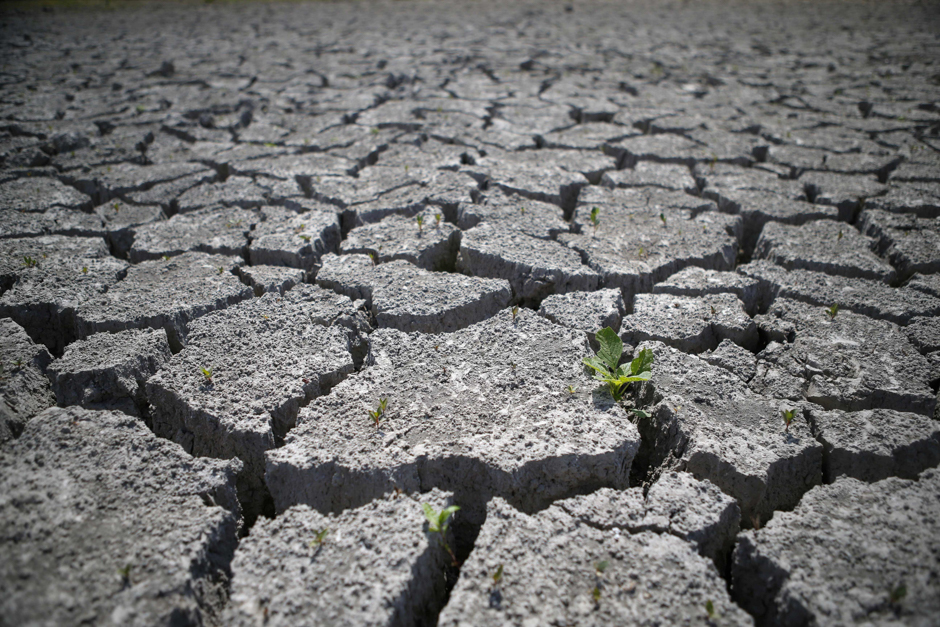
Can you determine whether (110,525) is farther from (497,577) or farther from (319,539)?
(497,577)

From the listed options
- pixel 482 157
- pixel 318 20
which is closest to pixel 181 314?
pixel 482 157

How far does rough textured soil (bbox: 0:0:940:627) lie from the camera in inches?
41.8

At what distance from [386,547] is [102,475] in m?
0.69

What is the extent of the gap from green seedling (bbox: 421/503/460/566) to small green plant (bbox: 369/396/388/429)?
0.30 meters

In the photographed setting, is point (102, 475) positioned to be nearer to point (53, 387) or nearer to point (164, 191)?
point (53, 387)

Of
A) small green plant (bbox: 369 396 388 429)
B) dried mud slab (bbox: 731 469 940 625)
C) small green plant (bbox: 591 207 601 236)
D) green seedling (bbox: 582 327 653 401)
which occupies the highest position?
small green plant (bbox: 591 207 601 236)

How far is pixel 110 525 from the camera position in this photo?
1124mm

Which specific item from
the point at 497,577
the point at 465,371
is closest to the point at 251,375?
the point at 465,371

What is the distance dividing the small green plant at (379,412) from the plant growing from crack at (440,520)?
298mm

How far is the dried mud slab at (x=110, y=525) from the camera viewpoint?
0.98m

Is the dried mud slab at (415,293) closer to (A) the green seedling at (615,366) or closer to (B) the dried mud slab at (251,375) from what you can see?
(B) the dried mud slab at (251,375)

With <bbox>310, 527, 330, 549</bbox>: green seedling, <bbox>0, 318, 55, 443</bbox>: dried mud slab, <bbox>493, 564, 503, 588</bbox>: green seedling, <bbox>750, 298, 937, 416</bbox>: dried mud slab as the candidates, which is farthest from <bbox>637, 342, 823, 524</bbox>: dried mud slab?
<bbox>0, 318, 55, 443</bbox>: dried mud slab

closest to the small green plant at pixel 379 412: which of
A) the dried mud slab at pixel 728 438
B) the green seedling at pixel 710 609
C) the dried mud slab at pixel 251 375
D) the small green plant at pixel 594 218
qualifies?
the dried mud slab at pixel 251 375

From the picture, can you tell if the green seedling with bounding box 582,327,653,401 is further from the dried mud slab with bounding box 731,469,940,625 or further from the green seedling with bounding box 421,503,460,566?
the green seedling with bounding box 421,503,460,566
